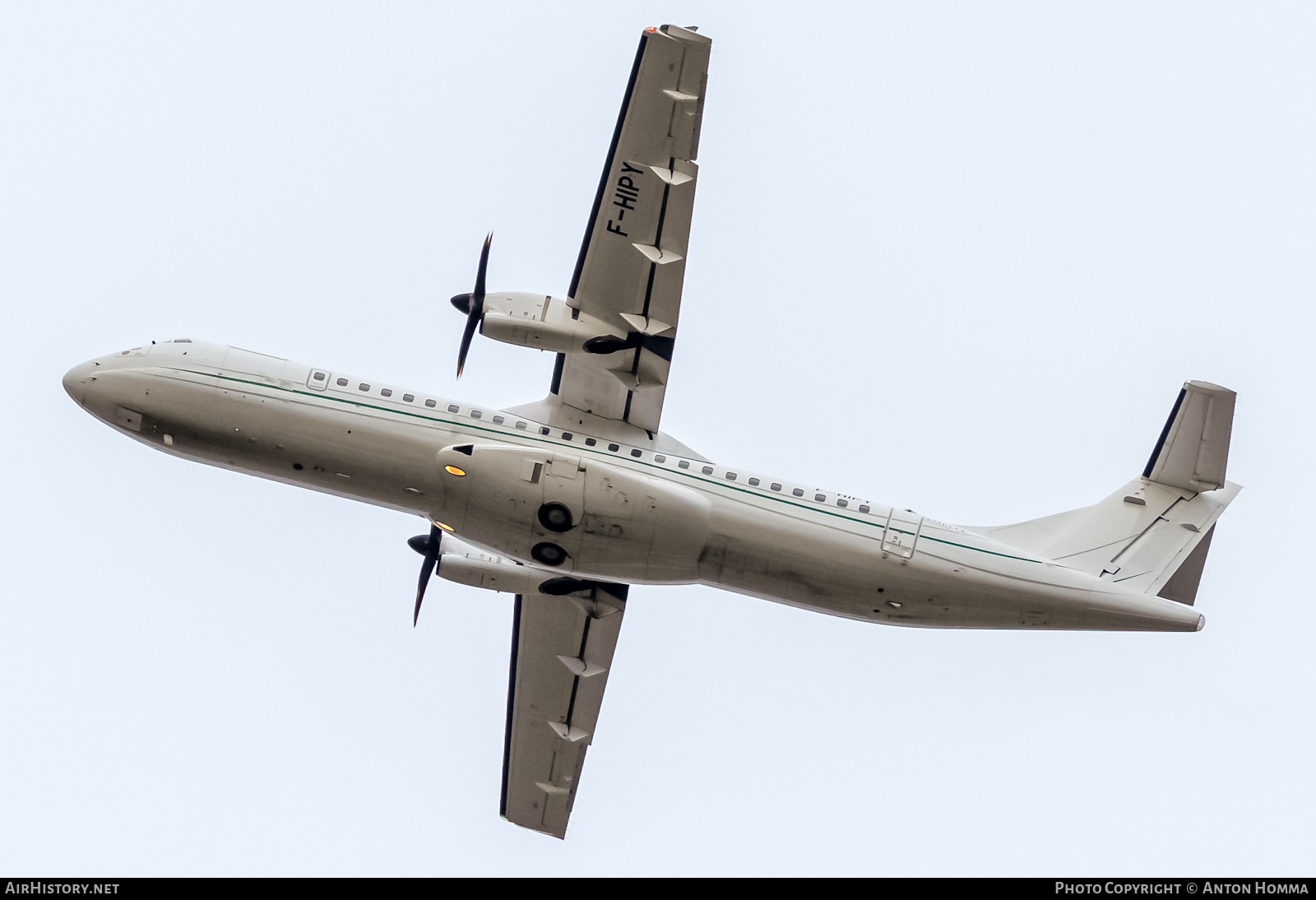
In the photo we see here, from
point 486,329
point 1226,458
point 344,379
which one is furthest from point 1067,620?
point 344,379

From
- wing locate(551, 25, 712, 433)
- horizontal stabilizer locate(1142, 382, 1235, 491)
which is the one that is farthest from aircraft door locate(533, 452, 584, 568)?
horizontal stabilizer locate(1142, 382, 1235, 491)

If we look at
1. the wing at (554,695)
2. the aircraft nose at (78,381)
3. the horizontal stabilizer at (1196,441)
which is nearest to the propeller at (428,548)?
the wing at (554,695)

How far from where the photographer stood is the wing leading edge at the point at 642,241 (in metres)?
23.8

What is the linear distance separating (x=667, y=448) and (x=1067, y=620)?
7.09m

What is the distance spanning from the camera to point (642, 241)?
81.4ft

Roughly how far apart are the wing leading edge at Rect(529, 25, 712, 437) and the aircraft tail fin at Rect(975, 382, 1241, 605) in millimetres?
6495

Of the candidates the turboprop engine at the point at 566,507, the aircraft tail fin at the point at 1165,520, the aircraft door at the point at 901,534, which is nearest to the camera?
the turboprop engine at the point at 566,507

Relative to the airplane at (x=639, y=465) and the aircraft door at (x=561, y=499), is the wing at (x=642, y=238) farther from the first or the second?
the aircraft door at (x=561, y=499)

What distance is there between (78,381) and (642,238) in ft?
31.6

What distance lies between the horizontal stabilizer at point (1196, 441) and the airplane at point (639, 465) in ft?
0.10

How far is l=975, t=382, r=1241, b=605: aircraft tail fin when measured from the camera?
25.8 m

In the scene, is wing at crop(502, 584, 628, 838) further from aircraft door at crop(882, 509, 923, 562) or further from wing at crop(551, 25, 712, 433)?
aircraft door at crop(882, 509, 923, 562)

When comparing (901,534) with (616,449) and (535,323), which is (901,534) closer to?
(616,449)

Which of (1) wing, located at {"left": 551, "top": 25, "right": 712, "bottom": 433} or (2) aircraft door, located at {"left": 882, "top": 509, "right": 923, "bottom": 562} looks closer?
(1) wing, located at {"left": 551, "top": 25, "right": 712, "bottom": 433}
